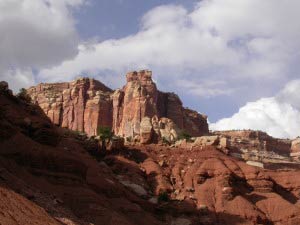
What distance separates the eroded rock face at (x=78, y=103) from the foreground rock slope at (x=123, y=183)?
3787 cm

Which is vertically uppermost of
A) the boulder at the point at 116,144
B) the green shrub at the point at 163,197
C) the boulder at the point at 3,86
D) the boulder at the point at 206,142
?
the boulder at the point at 3,86

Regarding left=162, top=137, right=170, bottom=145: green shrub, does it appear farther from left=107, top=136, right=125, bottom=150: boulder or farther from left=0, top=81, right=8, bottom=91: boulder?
left=0, top=81, right=8, bottom=91: boulder

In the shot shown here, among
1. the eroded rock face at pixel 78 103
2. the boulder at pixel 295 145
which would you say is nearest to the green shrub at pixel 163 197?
the eroded rock face at pixel 78 103

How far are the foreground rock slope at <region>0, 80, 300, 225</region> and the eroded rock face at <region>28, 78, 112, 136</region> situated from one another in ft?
124

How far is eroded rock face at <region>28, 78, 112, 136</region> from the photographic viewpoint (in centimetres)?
12200

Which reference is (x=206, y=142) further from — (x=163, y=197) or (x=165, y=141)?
(x=163, y=197)

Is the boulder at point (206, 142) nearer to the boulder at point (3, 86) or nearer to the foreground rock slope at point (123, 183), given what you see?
the foreground rock slope at point (123, 183)

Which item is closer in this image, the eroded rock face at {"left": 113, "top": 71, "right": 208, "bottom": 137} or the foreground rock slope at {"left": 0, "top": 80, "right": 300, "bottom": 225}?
the foreground rock slope at {"left": 0, "top": 80, "right": 300, "bottom": 225}

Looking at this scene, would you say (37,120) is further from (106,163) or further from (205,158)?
(205,158)

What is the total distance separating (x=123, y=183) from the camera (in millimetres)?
69312

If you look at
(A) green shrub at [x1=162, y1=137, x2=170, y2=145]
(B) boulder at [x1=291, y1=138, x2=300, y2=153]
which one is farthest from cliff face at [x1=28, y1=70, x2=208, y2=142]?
(B) boulder at [x1=291, y1=138, x2=300, y2=153]

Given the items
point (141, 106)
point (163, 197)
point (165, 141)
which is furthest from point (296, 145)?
point (163, 197)

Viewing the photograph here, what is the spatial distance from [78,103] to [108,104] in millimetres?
5499

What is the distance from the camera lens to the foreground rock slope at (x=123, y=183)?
4591cm
